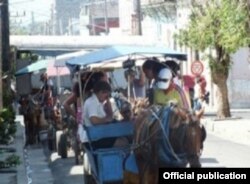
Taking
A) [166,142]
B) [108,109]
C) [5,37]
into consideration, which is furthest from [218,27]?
[166,142]

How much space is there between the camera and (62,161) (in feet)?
59.9

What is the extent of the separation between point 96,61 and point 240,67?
96.9ft

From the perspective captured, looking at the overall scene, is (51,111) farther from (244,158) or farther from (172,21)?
(172,21)

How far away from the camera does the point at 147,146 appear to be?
361 inches

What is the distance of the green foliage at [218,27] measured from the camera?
75.5ft

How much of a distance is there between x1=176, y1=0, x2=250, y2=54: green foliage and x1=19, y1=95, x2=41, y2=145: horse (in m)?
6.08

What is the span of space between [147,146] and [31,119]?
44.7 feet

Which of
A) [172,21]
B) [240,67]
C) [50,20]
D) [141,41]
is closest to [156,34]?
[172,21]

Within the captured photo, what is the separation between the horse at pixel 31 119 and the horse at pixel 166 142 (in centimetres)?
1327

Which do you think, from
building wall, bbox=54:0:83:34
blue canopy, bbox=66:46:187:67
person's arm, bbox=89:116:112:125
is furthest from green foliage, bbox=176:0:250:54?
building wall, bbox=54:0:83:34

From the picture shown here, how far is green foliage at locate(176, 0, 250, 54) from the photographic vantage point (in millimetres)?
23000

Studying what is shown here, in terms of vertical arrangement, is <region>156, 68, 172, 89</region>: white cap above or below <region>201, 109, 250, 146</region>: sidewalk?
above

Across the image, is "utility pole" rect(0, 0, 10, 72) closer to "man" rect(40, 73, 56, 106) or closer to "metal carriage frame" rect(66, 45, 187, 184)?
"man" rect(40, 73, 56, 106)

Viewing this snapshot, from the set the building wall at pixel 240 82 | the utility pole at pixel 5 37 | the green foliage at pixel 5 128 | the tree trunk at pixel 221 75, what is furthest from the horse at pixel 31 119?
the building wall at pixel 240 82
